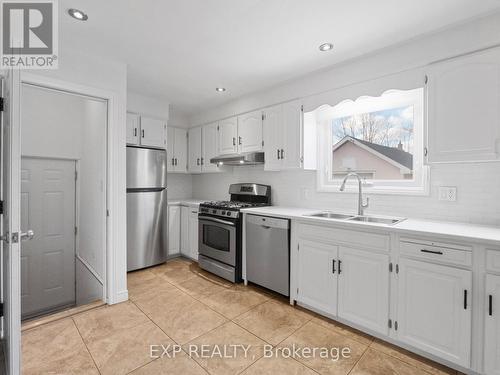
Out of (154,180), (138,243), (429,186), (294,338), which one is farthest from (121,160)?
(429,186)

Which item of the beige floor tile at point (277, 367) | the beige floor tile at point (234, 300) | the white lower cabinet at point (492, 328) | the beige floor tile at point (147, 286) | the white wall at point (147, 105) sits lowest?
the beige floor tile at point (277, 367)

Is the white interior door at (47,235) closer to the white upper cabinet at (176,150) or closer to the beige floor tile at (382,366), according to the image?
the white upper cabinet at (176,150)

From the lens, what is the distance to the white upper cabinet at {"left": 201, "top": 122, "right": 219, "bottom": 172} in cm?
402

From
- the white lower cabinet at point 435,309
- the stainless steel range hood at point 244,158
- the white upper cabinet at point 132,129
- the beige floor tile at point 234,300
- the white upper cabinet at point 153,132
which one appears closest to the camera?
the white lower cabinet at point 435,309

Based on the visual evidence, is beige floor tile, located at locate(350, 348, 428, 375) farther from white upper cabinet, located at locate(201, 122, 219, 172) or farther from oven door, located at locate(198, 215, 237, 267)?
white upper cabinet, located at locate(201, 122, 219, 172)

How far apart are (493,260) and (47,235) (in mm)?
4613

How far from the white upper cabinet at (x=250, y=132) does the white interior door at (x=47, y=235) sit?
2428 mm

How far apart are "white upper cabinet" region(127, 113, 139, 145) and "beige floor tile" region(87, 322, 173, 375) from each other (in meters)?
2.45

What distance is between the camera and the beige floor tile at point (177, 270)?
323 centimetres

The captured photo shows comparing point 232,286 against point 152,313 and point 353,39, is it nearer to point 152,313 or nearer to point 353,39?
point 152,313

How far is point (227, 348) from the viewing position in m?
1.85

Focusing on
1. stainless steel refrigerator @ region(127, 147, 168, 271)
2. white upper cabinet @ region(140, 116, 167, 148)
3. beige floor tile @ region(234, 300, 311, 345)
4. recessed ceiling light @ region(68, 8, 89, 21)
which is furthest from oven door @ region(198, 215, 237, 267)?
recessed ceiling light @ region(68, 8, 89, 21)

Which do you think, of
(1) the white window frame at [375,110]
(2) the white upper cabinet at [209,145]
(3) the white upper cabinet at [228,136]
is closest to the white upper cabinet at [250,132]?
(3) the white upper cabinet at [228,136]

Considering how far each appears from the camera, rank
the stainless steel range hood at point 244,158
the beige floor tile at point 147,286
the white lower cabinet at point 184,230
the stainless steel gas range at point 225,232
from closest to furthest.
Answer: the beige floor tile at point 147,286, the stainless steel gas range at point 225,232, the stainless steel range hood at point 244,158, the white lower cabinet at point 184,230
